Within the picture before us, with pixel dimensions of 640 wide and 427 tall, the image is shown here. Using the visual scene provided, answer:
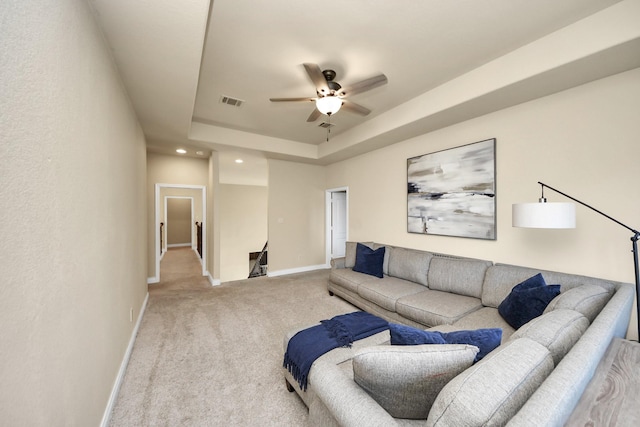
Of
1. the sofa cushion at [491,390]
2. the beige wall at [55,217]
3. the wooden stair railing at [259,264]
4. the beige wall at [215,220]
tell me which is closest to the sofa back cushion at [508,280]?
the sofa cushion at [491,390]

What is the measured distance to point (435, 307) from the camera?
2494 millimetres

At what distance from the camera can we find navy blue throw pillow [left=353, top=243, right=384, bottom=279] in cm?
372

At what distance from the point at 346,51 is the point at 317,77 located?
1.43 ft

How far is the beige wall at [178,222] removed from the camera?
10203mm

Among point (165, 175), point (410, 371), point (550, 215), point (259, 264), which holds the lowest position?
point (259, 264)

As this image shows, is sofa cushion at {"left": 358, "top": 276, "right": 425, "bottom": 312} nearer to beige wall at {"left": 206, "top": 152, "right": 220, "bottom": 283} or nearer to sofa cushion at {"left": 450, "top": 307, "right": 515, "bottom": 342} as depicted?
sofa cushion at {"left": 450, "top": 307, "right": 515, "bottom": 342}

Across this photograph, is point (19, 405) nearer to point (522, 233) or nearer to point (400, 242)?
point (522, 233)

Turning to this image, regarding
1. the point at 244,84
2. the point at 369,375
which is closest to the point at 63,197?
the point at 369,375

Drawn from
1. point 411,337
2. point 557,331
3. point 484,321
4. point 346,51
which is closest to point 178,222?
point 346,51

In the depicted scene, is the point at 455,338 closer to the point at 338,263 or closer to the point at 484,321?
the point at 484,321

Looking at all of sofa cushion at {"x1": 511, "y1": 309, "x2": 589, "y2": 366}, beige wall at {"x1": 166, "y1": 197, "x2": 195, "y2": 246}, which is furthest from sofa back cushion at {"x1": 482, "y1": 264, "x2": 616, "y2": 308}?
beige wall at {"x1": 166, "y1": 197, "x2": 195, "y2": 246}

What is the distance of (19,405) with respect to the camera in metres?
0.76

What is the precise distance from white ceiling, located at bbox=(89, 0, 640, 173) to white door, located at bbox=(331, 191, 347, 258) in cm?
291

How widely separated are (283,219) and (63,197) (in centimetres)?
447
